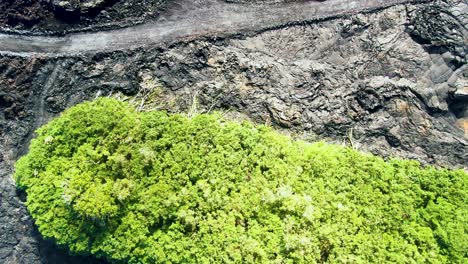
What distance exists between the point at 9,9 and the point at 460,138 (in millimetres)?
20192

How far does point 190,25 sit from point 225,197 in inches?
323

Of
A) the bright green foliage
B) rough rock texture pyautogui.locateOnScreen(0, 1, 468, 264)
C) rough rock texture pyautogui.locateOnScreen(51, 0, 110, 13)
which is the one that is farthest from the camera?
rough rock texture pyautogui.locateOnScreen(51, 0, 110, 13)

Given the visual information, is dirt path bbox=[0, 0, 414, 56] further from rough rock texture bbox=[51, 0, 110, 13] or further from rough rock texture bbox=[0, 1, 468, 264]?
rough rock texture bbox=[51, 0, 110, 13]

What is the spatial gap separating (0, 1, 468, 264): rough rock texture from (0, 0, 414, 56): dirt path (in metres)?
0.41

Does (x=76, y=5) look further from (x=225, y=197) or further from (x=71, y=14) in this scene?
(x=225, y=197)

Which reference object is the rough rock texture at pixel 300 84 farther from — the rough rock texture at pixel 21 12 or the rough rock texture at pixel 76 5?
the rough rock texture at pixel 76 5

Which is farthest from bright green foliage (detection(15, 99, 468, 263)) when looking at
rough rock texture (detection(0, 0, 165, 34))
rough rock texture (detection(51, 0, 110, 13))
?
rough rock texture (detection(51, 0, 110, 13))

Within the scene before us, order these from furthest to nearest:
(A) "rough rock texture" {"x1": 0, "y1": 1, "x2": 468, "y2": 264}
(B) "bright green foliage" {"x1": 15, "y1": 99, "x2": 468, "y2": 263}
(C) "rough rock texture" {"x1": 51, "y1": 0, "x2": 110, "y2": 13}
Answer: (C) "rough rock texture" {"x1": 51, "y1": 0, "x2": 110, "y2": 13} → (A) "rough rock texture" {"x1": 0, "y1": 1, "x2": 468, "y2": 264} → (B) "bright green foliage" {"x1": 15, "y1": 99, "x2": 468, "y2": 263}

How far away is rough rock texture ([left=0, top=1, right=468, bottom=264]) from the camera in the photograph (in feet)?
58.2

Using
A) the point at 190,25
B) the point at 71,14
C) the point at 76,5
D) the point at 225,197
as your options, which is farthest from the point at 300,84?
the point at 71,14

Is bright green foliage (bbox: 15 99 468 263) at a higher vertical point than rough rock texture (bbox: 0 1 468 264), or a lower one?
lower

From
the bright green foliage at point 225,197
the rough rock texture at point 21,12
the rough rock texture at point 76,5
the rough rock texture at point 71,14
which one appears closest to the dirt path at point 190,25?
the rough rock texture at point 71,14

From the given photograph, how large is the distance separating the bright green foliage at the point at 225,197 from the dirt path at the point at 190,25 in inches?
162

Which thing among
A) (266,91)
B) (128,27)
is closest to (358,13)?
(266,91)
